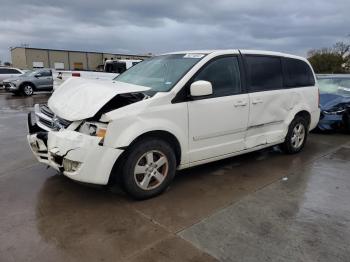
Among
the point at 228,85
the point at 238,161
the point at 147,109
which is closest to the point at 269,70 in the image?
the point at 228,85

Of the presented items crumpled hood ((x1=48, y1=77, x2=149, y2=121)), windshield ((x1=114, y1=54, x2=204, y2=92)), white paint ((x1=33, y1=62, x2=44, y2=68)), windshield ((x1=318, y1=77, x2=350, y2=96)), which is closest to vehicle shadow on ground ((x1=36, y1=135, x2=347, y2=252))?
crumpled hood ((x1=48, y1=77, x2=149, y2=121))

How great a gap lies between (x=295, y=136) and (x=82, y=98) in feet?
12.4

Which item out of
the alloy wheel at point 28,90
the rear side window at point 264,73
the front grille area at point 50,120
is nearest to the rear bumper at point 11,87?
the alloy wheel at point 28,90

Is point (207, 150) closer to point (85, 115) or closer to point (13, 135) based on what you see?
point (85, 115)

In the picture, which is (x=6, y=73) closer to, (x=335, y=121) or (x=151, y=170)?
(x=335, y=121)

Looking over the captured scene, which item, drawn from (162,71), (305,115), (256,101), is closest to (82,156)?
(162,71)

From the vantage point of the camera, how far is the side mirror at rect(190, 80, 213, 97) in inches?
161

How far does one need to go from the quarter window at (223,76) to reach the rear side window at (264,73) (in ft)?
0.88

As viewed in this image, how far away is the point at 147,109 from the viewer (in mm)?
3846

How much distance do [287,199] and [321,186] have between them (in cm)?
74

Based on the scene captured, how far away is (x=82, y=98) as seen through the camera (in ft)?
13.0

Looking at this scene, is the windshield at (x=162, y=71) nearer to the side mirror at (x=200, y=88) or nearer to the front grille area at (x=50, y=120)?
the side mirror at (x=200, y=88)

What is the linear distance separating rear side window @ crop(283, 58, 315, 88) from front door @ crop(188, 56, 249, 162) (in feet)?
4.15

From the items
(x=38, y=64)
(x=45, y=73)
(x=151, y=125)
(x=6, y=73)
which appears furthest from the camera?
(x=38, y=64)
